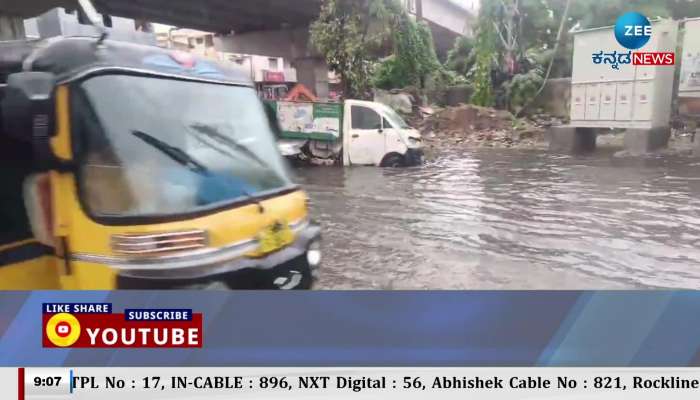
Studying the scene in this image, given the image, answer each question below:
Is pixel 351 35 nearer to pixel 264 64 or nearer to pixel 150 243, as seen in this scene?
pixel 264 64

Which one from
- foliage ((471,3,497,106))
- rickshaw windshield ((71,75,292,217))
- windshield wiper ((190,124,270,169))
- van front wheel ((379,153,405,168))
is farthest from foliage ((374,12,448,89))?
rickshaw windshield ((71,75,292,217))

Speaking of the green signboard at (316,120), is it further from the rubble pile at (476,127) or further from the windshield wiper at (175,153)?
the windshield wiper at (175,153)

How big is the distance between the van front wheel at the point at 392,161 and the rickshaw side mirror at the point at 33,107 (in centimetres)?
489

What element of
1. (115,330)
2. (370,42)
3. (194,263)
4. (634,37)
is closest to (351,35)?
(370,42)

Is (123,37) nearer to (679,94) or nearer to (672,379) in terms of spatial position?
(672,379)

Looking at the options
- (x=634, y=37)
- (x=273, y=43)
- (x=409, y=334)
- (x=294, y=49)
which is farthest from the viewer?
(x=273, y=43)

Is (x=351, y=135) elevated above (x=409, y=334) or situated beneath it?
elevated above

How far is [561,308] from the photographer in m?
2.37

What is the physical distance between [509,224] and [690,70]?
2.66 metres

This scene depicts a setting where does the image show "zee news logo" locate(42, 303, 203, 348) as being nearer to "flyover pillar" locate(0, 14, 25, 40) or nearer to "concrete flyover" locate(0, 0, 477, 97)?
"flyover pillar" locate(0, 14, 25, 40)

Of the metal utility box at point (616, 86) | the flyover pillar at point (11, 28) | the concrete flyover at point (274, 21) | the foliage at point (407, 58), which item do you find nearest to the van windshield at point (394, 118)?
the foliage at point (407, 58)

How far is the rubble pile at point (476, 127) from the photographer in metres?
6.28

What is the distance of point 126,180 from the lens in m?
1.95

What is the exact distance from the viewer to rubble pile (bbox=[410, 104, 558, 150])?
6277mm
